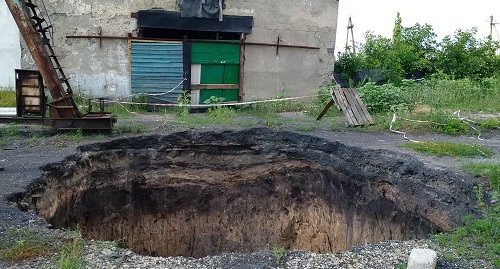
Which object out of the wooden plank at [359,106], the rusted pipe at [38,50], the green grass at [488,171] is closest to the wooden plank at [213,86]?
the wooden plank at [359,106]

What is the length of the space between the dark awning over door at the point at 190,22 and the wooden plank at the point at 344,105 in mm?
3534

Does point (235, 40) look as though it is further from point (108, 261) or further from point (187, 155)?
point (108, 261)

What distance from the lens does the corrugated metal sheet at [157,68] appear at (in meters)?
11.9

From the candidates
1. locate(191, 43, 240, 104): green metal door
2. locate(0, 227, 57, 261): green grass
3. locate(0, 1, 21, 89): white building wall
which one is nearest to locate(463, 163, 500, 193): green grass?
locate(0, 227, 57, 261): green grass

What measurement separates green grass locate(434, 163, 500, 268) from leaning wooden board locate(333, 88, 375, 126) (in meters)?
4.13

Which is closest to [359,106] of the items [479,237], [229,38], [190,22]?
[229,38]

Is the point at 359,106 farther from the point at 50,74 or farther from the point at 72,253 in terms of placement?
the point at 72,253

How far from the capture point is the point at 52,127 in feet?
26.9

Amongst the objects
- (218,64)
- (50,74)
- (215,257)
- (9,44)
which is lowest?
(215,257)

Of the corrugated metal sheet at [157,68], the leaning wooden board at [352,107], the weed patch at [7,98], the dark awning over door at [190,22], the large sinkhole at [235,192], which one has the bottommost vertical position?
the large sinkhole at [235,192]

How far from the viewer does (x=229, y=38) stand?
12.8 metres

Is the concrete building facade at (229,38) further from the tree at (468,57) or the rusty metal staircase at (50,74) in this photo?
the tree at (468,57)

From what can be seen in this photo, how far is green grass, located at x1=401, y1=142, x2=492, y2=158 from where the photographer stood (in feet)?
23.4

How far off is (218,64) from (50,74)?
206 inches
